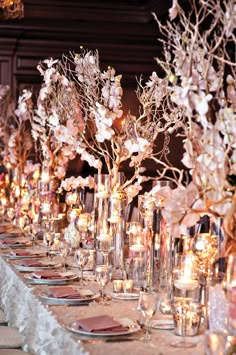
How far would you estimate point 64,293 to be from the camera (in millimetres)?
3400

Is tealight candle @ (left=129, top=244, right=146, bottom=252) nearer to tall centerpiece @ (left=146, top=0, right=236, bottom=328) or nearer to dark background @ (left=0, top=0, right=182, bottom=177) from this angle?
tall centerpiece @ (left=146, top=0, right=236, bottom=328)

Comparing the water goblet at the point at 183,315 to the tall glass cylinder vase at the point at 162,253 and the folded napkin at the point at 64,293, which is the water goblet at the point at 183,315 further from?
the folded napkin at the point at 64,293

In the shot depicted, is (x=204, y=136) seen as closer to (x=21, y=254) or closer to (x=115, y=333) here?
(x=115, y=333)

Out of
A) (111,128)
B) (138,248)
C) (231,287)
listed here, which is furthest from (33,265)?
(231,287)

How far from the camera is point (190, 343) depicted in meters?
2.66

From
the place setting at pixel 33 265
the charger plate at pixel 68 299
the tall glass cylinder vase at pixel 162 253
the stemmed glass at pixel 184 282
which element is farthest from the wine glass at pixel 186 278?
the place setting at pixel 33 265

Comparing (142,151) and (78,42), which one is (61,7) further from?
(142,151)

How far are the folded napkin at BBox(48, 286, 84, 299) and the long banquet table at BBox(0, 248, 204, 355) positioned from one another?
0.07m

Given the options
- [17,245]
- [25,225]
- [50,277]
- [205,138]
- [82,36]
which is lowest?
[50,277]

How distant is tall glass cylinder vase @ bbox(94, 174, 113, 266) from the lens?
12.8 feet

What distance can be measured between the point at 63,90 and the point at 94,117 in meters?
0.55

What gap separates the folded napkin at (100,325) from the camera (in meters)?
2.74

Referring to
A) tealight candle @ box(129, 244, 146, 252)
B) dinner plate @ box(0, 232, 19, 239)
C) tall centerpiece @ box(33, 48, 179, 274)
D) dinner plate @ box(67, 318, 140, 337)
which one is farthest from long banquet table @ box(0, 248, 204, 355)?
dinner plate @ box(0, 232, 19, 239)

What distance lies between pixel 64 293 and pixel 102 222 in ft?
2.41
